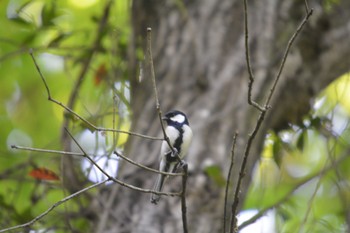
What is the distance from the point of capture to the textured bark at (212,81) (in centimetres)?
346

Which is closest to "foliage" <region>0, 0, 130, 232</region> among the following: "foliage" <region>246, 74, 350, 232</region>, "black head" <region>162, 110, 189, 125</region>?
"foliage" <region>246, 74, 350, 232</region>

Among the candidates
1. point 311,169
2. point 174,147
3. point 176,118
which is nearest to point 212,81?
→ point 176,118

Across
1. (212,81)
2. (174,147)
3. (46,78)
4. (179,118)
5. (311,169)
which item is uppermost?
(46,78)

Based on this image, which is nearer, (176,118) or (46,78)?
(176,118)

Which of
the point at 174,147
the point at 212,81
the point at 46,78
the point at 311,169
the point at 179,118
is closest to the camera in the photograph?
the point at 174,147

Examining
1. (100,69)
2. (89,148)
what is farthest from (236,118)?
(89,148)

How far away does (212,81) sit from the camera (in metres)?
3.87

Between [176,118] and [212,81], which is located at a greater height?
[212,81]

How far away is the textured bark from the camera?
3.46 meters

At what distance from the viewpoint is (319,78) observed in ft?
13.9

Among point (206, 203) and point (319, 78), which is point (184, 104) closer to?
point (206, 203)

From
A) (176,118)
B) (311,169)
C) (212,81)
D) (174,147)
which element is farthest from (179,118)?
(311,169)

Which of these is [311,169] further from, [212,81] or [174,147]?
[174,147]

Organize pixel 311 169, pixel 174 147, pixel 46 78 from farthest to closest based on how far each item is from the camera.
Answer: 1. pixel 311 169
2. pixel 46 78
3. pixel 174 147
